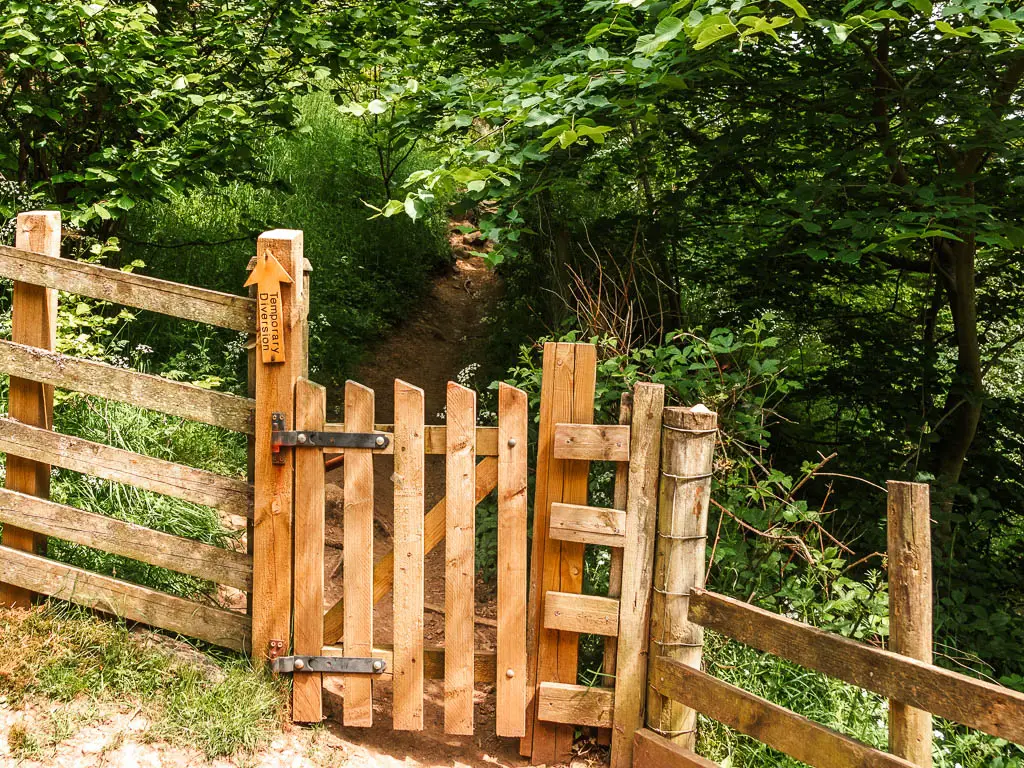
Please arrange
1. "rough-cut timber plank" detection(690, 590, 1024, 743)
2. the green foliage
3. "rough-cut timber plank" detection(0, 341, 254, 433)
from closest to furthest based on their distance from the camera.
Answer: "rough-cut timber plank" detection(690, 590, 1024, 743) → "rough-cut timber plank" detection(0, 341, 254, 433) → the green foliage

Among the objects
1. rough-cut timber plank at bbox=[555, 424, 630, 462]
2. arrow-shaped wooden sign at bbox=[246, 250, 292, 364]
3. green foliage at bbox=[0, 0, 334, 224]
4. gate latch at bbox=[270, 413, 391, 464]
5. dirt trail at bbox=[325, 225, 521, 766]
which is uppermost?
green foliage at bbox=[0, 0, 334, 224]

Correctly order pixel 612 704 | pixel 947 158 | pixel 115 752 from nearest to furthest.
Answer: pixel 115 752 → pixel 612 704 → pixel 947 158

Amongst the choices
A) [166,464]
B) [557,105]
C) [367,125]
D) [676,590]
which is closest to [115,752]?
[166,464]

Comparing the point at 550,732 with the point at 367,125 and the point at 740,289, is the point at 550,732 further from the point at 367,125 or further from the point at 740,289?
the point at 367,125

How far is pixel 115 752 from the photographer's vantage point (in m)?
3.07

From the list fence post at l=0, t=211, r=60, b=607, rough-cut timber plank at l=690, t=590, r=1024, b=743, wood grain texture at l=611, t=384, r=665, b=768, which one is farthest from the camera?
fence post at l=0, t=211, r=60, b=607

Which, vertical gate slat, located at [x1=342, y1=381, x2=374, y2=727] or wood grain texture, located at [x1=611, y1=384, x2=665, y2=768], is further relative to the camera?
vertical gate slat, located at [x1=342, y1=381, x2=374, y2=727]

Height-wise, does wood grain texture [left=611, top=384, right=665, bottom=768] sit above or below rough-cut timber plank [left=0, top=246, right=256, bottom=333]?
below

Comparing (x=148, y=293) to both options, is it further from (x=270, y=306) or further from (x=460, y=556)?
(x=460, y=556)

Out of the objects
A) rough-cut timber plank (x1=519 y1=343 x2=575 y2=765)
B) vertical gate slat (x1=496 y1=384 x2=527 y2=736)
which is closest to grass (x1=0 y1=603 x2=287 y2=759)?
vertical gate slat (x1=496 y1=384 x2=527 y2=736)

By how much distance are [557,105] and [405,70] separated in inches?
87.7

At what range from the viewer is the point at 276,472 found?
3.35m

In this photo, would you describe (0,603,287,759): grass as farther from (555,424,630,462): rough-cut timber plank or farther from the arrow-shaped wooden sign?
(555,424,630,462): rough-cut timber plank

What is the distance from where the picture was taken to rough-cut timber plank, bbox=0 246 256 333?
3328 mm
